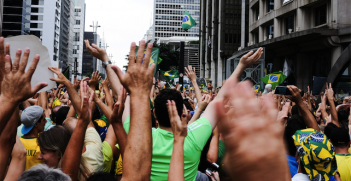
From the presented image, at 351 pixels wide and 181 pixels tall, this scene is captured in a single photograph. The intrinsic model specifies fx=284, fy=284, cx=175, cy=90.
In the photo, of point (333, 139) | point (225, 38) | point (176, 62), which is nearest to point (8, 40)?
point (333, 139)

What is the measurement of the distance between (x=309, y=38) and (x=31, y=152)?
69.7ft

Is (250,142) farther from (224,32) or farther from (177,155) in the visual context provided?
(224,32)

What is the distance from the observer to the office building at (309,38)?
17.9 m

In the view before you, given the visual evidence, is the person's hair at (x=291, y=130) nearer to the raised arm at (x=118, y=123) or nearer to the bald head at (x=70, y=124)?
the raised arm at (x=118, y=123)

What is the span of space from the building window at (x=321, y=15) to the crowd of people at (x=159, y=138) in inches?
797

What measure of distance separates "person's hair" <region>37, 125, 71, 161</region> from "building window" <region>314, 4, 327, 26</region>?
22646 millimetres

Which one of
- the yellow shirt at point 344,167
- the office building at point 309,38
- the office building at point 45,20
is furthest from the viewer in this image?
the office building at point 45,20

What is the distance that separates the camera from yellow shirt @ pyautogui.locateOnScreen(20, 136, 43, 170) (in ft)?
10.2

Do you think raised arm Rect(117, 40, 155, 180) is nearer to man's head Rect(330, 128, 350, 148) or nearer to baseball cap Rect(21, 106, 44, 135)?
baseball cap Rect(21, 106, 44, 135)

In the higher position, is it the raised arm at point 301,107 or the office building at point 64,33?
the office building at point 64,33

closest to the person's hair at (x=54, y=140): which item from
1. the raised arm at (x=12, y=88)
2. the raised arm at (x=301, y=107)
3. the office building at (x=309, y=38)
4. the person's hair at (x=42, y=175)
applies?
the person's hair at (x=42, y=175)

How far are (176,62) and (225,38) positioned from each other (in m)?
28.3

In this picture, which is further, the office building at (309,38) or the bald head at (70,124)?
the office building at (309,38)

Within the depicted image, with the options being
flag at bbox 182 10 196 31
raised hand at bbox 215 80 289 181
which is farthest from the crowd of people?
flag at bbox 182 10 196 31
